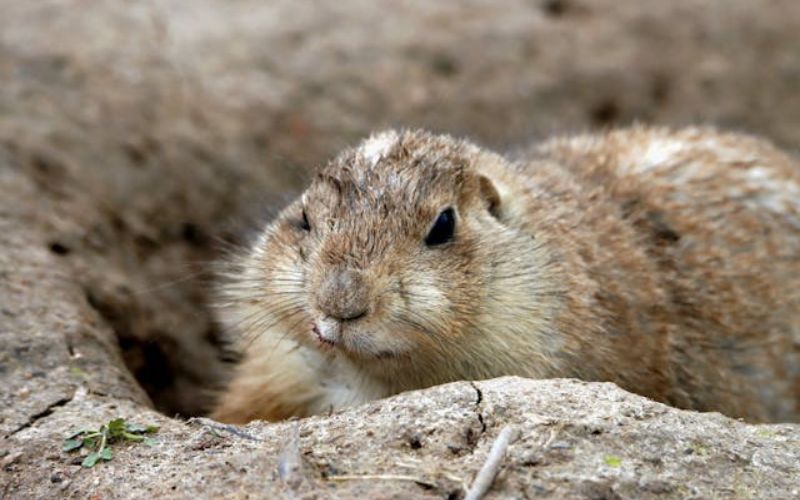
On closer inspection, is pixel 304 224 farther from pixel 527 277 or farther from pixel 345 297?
pixel 527 277

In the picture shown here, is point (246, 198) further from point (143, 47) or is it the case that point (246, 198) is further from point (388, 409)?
point (388, 409)

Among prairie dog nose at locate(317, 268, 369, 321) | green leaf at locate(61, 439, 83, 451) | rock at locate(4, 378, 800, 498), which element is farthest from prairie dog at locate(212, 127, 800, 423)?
green leaf at locate(61, 439, 83, 451)

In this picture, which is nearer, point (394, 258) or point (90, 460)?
point (90, 460)

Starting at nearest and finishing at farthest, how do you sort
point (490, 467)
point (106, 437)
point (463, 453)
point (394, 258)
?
point (490, 467), point (463, 453), point (106, 437), point (394, 258)

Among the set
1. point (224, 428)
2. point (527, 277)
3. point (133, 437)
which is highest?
point (527, 277)

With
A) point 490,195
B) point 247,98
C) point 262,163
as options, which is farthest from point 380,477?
point 247,98

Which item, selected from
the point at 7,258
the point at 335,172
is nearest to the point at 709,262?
the point at 335,172

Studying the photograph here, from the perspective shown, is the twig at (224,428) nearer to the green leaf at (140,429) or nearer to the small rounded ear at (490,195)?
the green leaf at (140,429)
